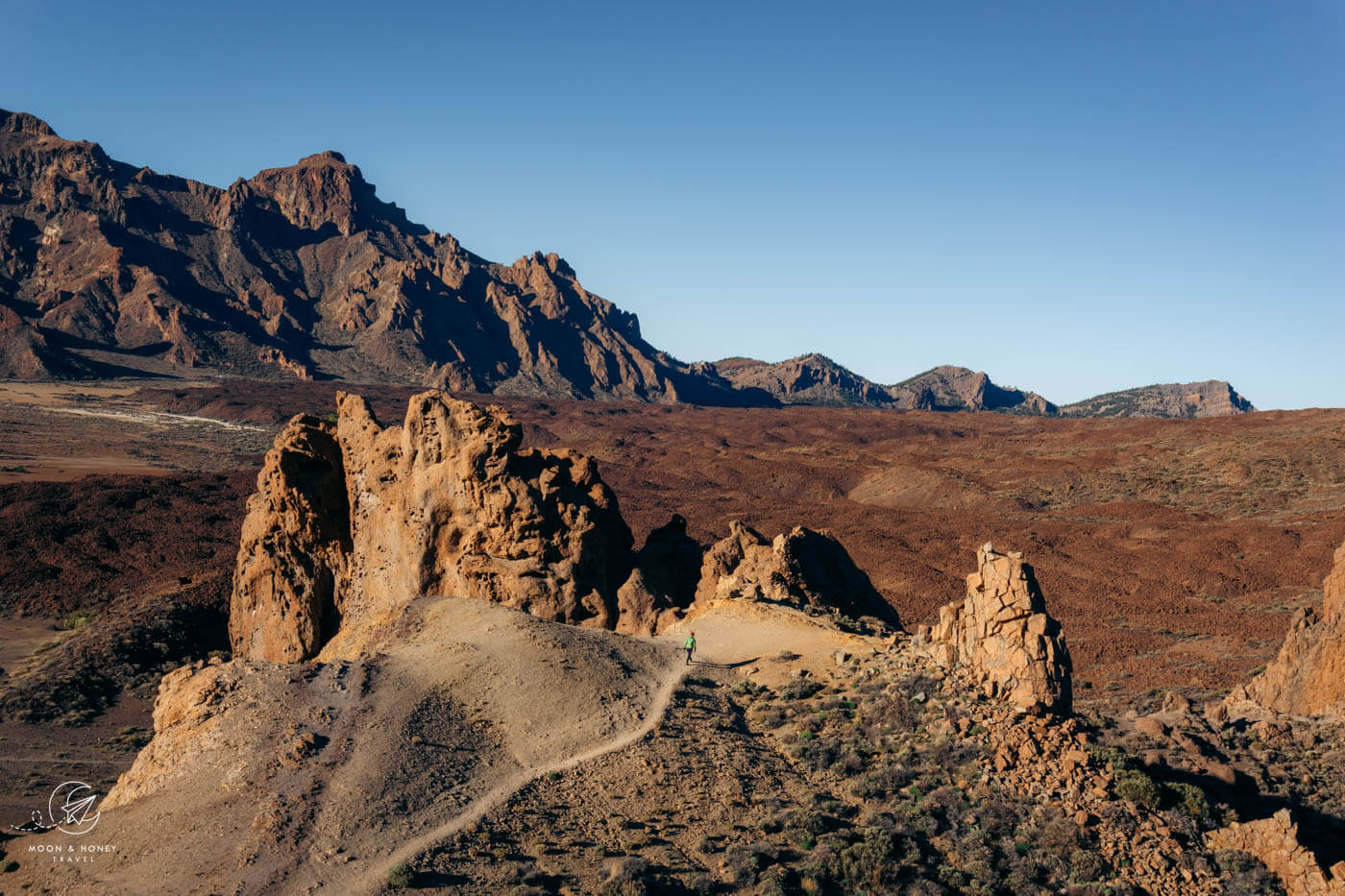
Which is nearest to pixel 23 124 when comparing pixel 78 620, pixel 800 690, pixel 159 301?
pixel 159 301

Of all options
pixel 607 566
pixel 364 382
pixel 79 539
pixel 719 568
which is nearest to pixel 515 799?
pixel 607 566

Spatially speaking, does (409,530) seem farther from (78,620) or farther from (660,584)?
(78,620)

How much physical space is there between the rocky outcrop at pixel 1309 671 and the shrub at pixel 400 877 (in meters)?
22.8

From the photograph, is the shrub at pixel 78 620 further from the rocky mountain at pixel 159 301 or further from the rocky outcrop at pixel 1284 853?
the rocky mountain at pixel 159 301

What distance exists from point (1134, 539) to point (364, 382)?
14104 centimetres

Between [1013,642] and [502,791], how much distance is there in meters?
11.4

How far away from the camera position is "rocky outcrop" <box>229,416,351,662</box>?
93.0 feet

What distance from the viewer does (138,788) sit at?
1659cm

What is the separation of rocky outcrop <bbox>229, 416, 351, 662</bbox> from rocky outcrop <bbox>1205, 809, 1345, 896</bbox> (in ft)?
81.6

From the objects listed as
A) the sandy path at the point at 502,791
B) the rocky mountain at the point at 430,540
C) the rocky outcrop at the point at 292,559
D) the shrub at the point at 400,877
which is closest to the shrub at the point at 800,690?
the sandy path at the point at 502,791

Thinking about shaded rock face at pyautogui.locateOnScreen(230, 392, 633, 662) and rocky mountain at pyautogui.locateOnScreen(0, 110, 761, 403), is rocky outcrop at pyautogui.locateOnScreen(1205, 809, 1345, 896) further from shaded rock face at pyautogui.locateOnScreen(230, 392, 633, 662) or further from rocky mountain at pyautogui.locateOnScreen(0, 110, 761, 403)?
rocky mountain at pyautogui.locateOnScreen(0, 110, 761, 403)

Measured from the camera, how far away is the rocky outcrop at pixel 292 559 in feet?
93.0

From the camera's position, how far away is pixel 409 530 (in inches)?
1074

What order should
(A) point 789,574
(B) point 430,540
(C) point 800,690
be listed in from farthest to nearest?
1. (A) point 789,574
2. (B) point 430,540
3. (C) point 800,690
